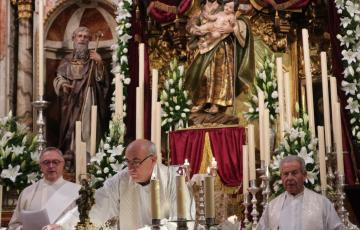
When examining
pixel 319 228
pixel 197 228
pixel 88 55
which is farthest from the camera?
pixel 88 55

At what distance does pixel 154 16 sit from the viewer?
9633mm

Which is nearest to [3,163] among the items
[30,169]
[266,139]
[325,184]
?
[30,169]

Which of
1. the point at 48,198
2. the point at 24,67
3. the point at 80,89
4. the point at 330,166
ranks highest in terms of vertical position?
the point at 24,67

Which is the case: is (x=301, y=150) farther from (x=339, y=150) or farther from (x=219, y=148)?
(x=219, y=148)

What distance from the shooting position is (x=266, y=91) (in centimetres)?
856

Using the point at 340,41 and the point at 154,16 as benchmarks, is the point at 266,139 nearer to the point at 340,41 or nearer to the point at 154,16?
the point at 340,41

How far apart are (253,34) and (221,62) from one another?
1.90 feet

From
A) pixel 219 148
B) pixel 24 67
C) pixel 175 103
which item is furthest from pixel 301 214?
pixel 24 67

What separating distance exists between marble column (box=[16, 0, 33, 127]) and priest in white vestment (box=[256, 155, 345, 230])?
197 inches

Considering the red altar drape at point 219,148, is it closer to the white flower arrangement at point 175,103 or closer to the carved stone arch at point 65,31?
the white flower arrangement at point 175,103

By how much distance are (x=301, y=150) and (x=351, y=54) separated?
7.09ft

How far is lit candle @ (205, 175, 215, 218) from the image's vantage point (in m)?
4.07

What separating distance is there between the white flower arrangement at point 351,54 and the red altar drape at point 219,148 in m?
1.20

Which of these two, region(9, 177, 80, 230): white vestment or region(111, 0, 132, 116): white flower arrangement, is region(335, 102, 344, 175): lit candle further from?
region(111, 0, 132, 116): white flower arrangement
